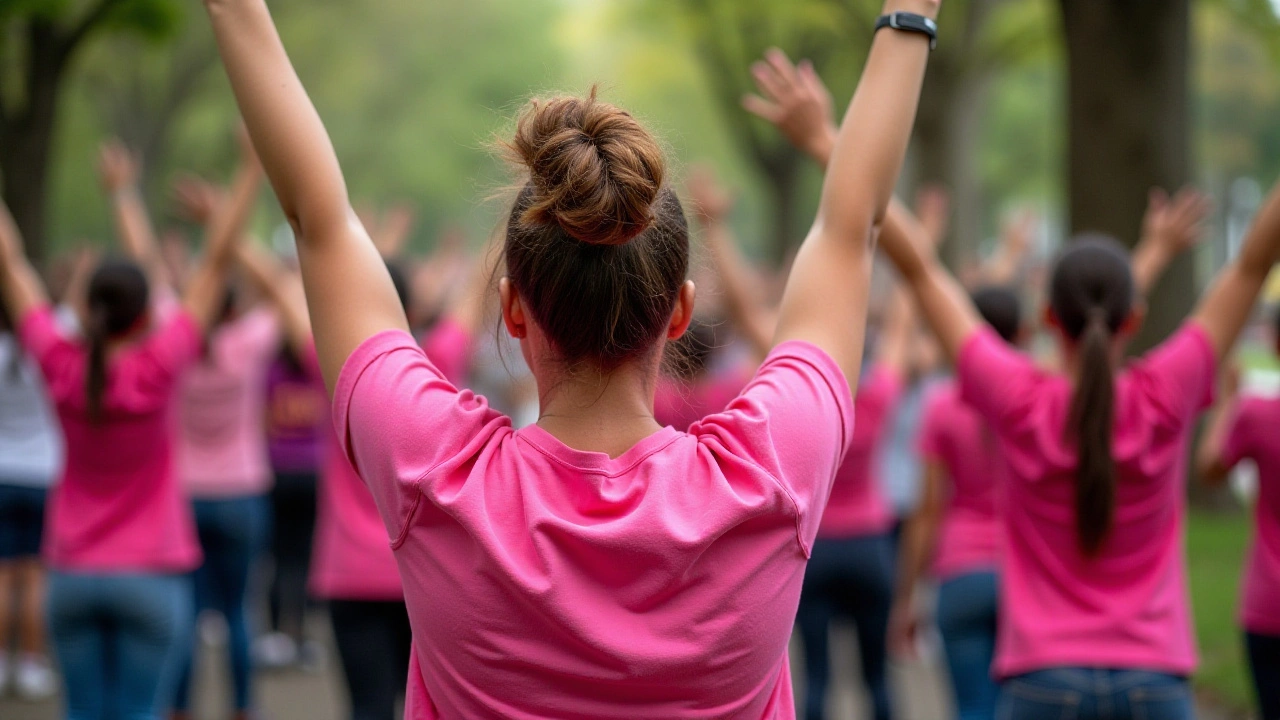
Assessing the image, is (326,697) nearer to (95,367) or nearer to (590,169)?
(95,367)

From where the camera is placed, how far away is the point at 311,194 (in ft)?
6.86

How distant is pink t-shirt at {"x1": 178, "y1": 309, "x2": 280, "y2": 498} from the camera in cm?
755

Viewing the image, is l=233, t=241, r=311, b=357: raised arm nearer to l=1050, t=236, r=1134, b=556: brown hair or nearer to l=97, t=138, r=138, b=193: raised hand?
l=97, t=138, r=138, b=193: raised hand

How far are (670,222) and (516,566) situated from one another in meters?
0.56

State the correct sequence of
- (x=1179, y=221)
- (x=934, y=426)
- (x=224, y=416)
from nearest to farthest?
(x=1179, y=221) < (x=934, y=426) < (x=224, y=416)

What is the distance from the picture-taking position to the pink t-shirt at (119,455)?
5234 mm

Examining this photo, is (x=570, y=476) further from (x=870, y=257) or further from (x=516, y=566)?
(x=870, y=257)

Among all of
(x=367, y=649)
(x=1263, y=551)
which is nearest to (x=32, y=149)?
(x=367, y=649)

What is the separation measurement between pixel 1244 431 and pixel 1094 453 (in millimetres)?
1548

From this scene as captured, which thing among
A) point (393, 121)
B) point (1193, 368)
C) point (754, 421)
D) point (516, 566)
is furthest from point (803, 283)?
point (393, 121)

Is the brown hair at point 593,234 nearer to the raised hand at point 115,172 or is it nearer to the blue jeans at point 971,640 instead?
the blue jeans at point 971,640

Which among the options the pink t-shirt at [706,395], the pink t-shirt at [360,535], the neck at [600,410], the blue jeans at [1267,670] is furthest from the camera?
the pink t-shirt at [706,395]

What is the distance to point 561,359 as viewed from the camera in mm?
2053

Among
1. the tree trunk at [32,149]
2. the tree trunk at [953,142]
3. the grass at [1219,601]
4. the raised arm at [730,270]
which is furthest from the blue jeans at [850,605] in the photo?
the tree trunk at [953,142]
